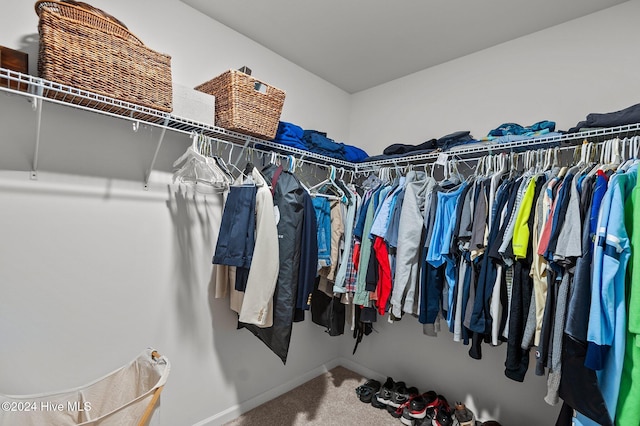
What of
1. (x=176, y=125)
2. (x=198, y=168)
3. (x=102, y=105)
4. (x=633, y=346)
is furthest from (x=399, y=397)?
(x=102, y=105)

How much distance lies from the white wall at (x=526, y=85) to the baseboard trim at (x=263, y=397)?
1.98m

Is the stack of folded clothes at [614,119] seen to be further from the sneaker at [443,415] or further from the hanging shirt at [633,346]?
the sneaker at [443,415]

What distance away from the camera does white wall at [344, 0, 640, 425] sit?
1.70 metres

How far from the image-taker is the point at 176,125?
1.56 m

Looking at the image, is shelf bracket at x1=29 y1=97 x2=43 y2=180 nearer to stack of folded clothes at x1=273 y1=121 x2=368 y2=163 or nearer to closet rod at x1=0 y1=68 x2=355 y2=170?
closet rod at x1=0 y1=68 x2=355 y2=170

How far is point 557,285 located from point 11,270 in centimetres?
230

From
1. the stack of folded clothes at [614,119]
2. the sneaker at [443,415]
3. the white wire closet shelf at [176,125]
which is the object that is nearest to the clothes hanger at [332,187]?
the white wire closet shelf at [176,125]

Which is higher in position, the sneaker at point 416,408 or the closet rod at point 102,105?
the closet rod at point 102,105

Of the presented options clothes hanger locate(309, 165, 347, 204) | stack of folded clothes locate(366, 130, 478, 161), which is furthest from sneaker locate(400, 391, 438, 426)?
stack of folded clothes locate(366, 130, 478, 161)

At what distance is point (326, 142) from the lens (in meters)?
2.23

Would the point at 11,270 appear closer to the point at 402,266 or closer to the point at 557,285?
the point at 402,266

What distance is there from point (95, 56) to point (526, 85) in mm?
2329

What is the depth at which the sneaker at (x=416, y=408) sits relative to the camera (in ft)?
6.58

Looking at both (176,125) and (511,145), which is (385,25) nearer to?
(511,145)
